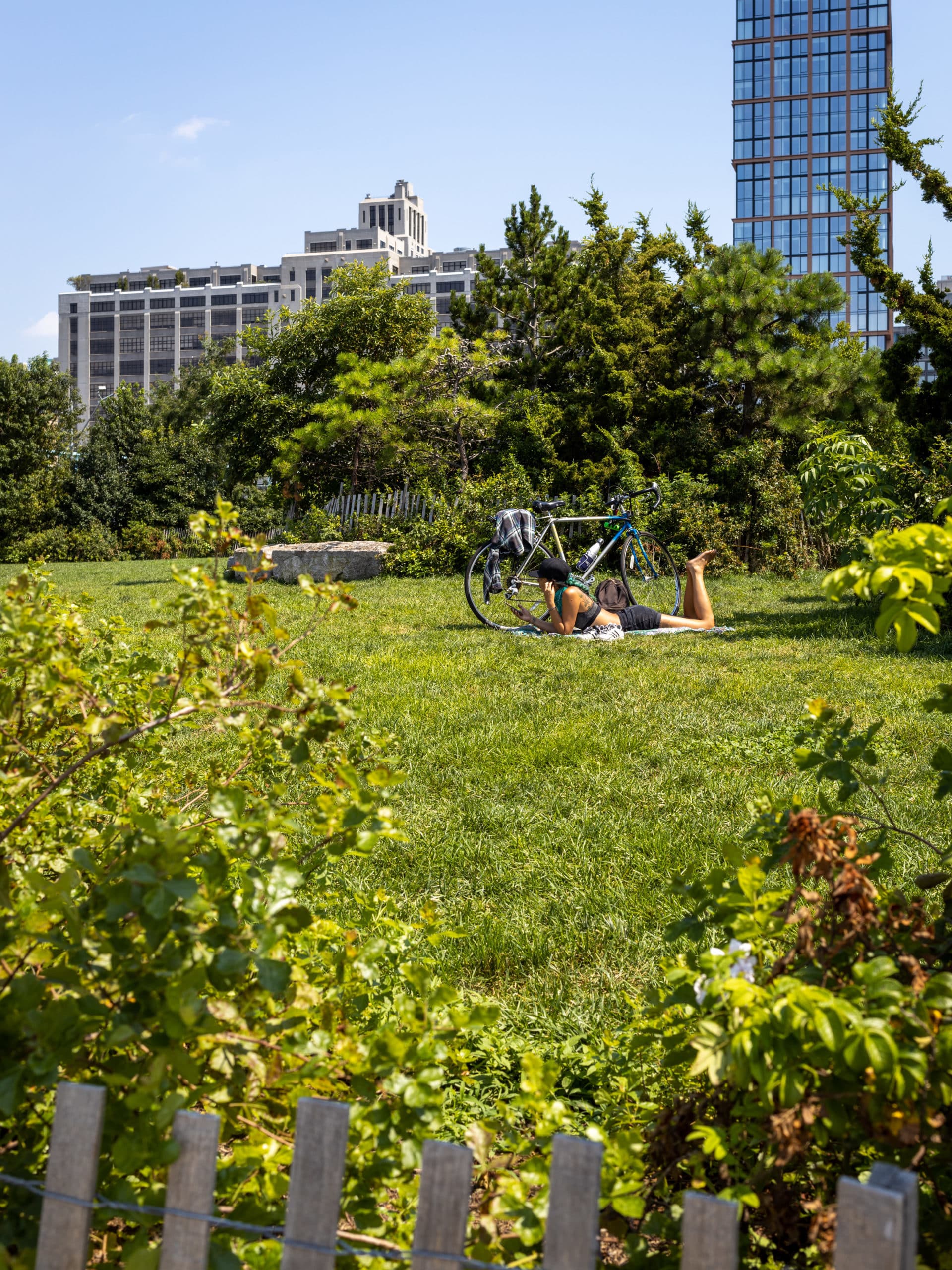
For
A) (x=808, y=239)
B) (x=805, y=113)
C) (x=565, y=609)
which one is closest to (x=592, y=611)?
(x=565, y=609)

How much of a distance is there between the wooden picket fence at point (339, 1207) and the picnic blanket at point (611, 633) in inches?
266

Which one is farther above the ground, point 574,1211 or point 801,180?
point 801,180

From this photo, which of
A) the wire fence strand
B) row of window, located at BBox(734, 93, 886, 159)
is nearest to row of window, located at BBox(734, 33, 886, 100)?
row of window, located at BBox(734, 93, 886, 159)

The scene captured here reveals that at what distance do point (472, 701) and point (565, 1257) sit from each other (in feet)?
15.2

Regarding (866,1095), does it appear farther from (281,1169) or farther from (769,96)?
(769,96)

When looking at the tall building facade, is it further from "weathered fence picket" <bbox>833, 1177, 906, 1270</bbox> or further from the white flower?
"weathered fence picket" <bbox>833, 1177, 906, 1270</bbox>

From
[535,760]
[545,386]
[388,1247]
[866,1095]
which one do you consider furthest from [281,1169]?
[545,386]

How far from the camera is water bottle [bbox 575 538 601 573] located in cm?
920

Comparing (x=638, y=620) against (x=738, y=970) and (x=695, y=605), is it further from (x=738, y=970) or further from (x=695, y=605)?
(x=738, y=970)

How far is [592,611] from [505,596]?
1.05 metres

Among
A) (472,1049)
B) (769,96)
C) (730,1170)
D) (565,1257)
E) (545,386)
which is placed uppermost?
(769,96)

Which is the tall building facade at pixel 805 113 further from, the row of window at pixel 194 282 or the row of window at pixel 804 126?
the row of window at pixel 194 282

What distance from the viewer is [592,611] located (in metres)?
8.23

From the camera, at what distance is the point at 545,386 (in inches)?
700
